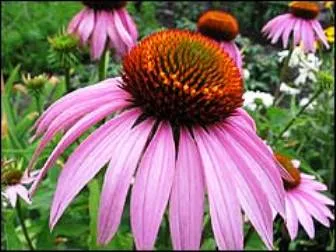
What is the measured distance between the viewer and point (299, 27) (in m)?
1.37

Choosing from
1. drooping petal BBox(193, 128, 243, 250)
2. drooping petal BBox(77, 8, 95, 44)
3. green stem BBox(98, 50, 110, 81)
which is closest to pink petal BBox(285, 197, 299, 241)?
drooping petal BBox(193, 128, 243, 250)

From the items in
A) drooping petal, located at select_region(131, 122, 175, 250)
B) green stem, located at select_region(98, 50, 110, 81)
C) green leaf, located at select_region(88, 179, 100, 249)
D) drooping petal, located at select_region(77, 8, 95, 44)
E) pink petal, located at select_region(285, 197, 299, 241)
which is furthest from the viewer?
drooping petal, located at select_region(77, 8, 95, 44)

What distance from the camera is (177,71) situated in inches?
25.4

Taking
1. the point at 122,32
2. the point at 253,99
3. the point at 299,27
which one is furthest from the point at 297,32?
the point at 122,32

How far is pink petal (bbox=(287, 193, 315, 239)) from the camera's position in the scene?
36.4 inches

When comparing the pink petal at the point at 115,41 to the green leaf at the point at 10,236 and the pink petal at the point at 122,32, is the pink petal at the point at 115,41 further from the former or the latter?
A: the green leaf at the point at 10,236

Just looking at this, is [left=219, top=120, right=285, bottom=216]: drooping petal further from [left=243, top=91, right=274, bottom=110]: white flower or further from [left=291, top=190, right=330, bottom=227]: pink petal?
[left=243, top=91, right=274, bottom=110]: white flower

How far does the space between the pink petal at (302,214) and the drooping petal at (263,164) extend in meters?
0.33

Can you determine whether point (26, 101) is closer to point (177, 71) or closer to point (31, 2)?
point (31, 2)

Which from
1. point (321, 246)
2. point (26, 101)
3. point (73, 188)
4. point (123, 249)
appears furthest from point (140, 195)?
point (26, 101)

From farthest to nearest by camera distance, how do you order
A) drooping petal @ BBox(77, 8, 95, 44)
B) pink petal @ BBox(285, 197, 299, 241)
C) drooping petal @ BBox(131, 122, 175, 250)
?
drooping petal @ BBox(77, 8, 95, 44), pink petal @ BBox(285, 197, 299, 241), drooping petal @ BBox(131, 122, 175, 250)

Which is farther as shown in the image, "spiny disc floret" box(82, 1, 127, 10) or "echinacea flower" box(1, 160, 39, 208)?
"spiny disc floret" box(82, 1, 127, 10)

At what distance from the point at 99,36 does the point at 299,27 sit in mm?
389

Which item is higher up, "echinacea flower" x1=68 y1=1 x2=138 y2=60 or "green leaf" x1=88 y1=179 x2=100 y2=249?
"echinacea flower" x1=68 y1=1 x2=138 y2=60
